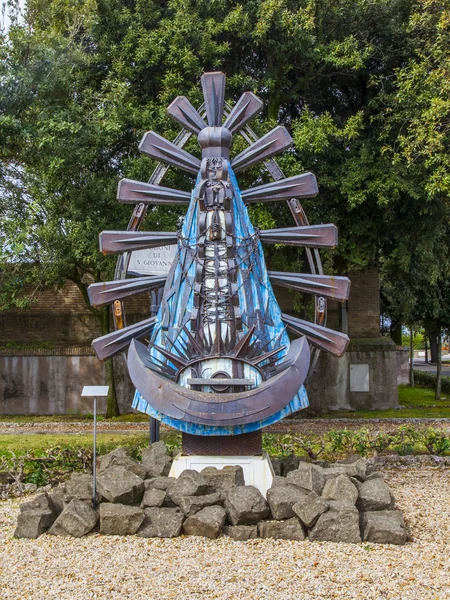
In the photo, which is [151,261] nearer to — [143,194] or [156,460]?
[143,194]

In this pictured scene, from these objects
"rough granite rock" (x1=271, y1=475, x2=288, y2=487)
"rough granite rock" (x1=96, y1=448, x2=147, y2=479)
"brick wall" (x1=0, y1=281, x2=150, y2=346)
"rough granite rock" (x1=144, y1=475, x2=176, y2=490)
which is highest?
"brick wall" (x1=0, y1=281, x2=150, y2=346)

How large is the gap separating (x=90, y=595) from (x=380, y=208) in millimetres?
13508

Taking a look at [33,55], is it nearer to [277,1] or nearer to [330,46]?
[277,1]

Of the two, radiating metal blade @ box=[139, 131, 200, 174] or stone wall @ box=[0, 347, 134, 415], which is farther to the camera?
stone wall @ box=[0, 347, 134, 415]

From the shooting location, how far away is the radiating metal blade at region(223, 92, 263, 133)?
10.3 metres

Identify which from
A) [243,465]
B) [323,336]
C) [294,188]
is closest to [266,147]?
[294,188]

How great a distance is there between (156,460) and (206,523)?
2.58 m

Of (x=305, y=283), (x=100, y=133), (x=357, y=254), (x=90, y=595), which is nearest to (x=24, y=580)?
(x=90, y=595)

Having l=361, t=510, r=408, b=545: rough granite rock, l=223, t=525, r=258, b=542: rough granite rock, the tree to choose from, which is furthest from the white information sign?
l=361, t=510, r=408, b=545: rough granite rock

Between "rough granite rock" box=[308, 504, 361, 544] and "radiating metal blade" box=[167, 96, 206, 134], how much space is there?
616cm

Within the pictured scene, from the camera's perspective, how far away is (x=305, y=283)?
9.96 m

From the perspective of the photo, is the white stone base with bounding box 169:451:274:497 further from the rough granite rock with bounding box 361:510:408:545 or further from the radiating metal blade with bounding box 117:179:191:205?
the radiating metal blade with bounding box 117:179:191:205

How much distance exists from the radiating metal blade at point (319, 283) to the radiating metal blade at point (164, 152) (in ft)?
7.18

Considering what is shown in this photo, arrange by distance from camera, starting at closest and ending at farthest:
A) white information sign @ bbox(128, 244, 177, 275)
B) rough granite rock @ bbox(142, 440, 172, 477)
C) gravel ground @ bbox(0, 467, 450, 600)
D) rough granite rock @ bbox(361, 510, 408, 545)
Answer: gravel ground @ bbox(0, 467, 450, 600)
rough granite rock @ bbox(361, 510, 408, 545)
rough granite rock @ bbox(142, 440, 172, 477)
white information sign @ bbox(128, 244, 177, 275)
